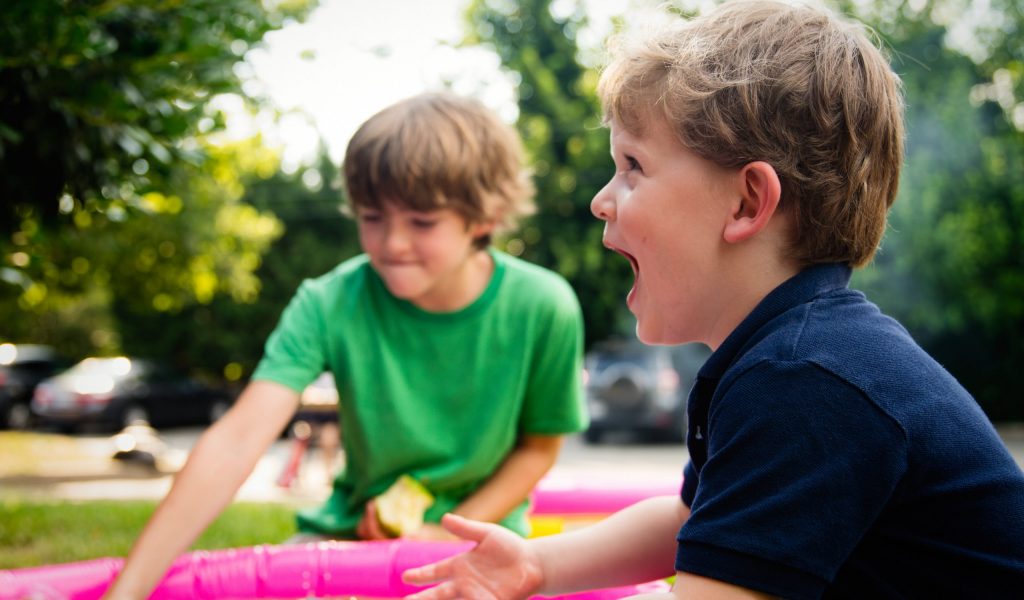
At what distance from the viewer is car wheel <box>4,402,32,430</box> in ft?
64.2

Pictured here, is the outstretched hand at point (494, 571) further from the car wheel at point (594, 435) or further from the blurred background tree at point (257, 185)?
the car wheel at point (594, 435)

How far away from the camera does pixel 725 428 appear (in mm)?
1261

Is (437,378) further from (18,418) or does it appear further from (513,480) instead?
(18,418)

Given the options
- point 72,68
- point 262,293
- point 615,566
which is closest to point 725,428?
point 615,566

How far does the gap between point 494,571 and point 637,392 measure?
12622 mm

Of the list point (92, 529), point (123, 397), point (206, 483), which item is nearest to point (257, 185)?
point (123, 397)

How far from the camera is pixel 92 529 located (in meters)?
5.12

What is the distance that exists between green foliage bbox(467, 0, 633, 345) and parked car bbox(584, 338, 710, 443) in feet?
14.5

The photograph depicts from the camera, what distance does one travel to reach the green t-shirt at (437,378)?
2.60 m

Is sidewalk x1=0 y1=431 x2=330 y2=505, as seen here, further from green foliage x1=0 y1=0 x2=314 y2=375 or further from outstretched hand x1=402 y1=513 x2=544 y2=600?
outstretched hand x1=402 y1=513 x2=544 y2=600

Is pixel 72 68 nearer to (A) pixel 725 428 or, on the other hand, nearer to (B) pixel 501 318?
(B) pixel 501 318

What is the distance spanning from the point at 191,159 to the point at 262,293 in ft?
74.7

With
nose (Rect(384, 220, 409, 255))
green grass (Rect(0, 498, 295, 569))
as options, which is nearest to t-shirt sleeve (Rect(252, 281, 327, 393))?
nose (Rect(384, 220, 409, 255))

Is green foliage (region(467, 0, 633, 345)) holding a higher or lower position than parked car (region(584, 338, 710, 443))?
higher
